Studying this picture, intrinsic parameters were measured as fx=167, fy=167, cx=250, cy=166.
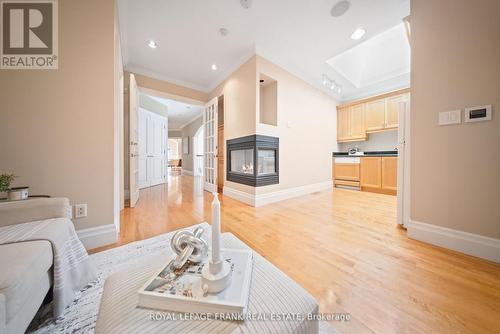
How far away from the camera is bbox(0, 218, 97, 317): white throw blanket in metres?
0.79

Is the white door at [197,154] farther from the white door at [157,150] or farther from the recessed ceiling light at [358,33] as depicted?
the recessed ceiling light at [358,33]

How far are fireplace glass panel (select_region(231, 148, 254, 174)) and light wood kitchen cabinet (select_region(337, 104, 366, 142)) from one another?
285cm

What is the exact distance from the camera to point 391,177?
11.3ft

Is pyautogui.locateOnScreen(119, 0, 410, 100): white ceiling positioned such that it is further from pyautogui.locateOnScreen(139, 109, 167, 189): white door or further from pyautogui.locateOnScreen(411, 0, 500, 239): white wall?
pyautogui.locateOnScreen(139, 109, 167, 189): white door

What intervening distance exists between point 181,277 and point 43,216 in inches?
43.6

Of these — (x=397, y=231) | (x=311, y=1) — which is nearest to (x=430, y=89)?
(x=397, y=231)

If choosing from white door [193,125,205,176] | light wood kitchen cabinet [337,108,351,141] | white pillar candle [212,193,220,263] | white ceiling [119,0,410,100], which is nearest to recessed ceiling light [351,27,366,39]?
white ceiling [119,0,410,100]

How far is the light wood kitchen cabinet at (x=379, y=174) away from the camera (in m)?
3.42

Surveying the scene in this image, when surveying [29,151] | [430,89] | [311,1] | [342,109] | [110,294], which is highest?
[311,1]

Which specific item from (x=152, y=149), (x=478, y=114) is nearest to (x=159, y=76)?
(x=152, y=149)

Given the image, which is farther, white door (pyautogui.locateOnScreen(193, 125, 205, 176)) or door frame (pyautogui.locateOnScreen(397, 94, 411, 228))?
white door (pyautogui.locateOnScreen(193, 125, 205, 176))

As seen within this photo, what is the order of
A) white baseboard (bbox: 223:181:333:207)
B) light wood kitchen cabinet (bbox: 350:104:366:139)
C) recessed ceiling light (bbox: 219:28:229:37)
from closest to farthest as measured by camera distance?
recessed ceiling light (bbox: 219:28:229:37), white baseboard (bbox: 223:181:333:207), light wood kitchen cabinet (bbox: 350:104:366:139)

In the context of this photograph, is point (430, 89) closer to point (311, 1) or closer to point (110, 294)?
point (311, 1)

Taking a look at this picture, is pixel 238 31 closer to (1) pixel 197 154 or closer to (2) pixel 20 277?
(2) pixel 20 277
